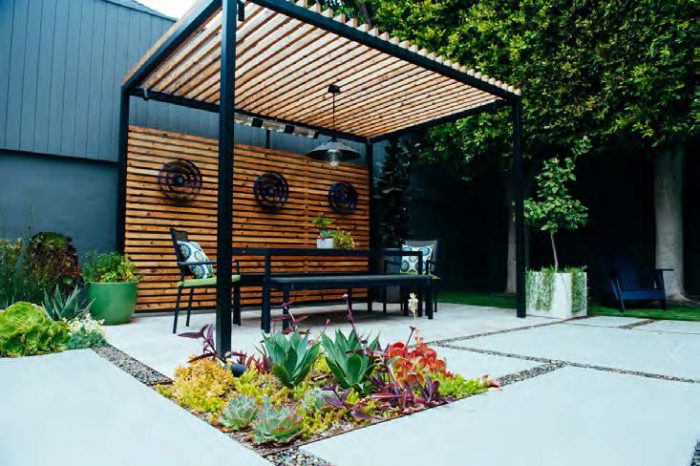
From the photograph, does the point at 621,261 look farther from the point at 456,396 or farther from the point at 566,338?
the point at 456,396

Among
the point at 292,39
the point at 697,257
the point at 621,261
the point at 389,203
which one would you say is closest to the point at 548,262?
the point at 697,257

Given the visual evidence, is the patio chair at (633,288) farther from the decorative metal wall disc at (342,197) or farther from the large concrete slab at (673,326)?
the decorative metal wall disc at (342,197)

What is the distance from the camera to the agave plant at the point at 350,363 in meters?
2.05

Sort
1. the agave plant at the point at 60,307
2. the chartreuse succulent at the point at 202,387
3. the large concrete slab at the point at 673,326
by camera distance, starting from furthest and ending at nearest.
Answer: the large concrete slab at the point at 673,326 < the agave plant at the point at 60,307 < the chartreuse succulent at the point at 202,387

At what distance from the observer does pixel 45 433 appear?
169 cm

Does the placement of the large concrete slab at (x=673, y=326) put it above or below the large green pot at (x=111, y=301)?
below

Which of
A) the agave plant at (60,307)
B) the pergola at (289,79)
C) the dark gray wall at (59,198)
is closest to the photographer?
the pergola at (289,79)

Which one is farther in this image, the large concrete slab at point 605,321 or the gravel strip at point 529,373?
the large concrete slab at point 605,321

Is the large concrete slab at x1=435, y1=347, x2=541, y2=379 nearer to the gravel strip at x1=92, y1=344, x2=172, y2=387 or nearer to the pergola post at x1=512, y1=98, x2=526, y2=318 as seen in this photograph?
the gravel strip at x1=92, y1=344, x2=172, y2=387

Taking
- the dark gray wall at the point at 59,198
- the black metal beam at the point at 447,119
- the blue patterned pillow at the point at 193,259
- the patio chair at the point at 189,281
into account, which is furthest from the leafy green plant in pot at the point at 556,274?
the dark gray wall at the point at 59,198

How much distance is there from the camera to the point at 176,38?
398 centimetres

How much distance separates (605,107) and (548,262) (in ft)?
14.5

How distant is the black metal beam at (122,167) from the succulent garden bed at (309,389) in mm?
3670

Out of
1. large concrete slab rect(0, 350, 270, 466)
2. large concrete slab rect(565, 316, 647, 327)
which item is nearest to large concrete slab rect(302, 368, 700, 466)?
large concrete slab rect(0, 350, 270, 466)
